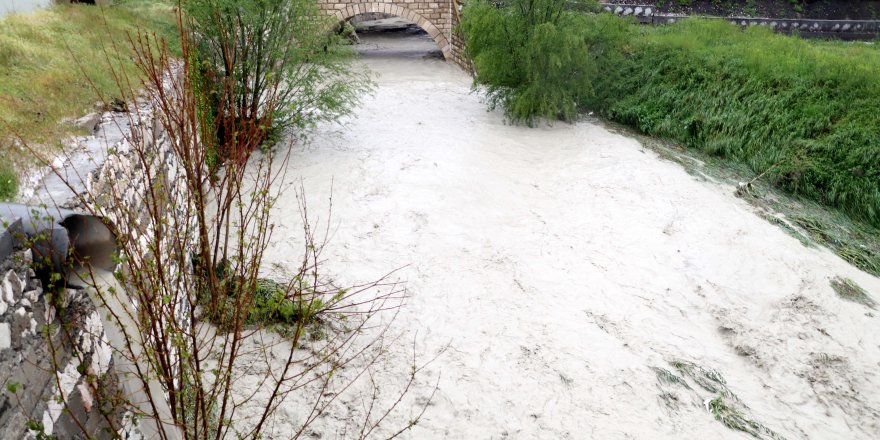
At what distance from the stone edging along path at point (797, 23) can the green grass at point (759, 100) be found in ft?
4.48

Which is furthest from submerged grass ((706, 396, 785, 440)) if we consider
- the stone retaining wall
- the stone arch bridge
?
the stone arch bridge

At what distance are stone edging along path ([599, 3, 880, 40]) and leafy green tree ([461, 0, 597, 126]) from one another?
3330mm

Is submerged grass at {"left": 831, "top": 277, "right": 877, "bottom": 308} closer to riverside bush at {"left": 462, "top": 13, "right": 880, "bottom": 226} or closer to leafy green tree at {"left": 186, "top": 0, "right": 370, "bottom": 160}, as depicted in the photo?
riverside bush at {"left": 462, "top": 13, "right": 880, "bottom": 226}

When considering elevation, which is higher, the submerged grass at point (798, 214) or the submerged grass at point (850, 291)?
the submerged grass at point (798, 214)

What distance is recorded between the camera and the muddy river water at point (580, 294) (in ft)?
16.6

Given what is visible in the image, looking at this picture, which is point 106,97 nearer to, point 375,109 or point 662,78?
point 375,109

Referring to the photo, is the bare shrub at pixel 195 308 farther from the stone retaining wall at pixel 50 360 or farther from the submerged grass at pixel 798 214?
the submerged grass at pixel 798 214

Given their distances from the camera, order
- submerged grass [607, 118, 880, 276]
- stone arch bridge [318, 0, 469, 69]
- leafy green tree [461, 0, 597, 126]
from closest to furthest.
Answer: submerged grass [607, 118, 880, 276] < leafy green tree [461, 0, 597, 126] < stone arch bridge [318, 0, 469, 69]

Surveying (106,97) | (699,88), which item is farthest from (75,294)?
(699,88)

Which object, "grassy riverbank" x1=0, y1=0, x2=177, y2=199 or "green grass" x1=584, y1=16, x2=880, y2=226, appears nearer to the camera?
"grassy riverbank" x1=0, y1=0, x2=177, y2=199

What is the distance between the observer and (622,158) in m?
9.51

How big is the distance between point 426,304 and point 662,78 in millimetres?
6753

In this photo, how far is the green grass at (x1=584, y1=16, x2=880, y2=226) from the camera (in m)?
8.41

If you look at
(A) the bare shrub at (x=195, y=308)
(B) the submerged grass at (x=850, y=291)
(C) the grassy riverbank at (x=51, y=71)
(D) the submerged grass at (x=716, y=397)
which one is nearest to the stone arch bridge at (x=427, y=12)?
(C) the grassy riverbank at (x=51, y=71)
